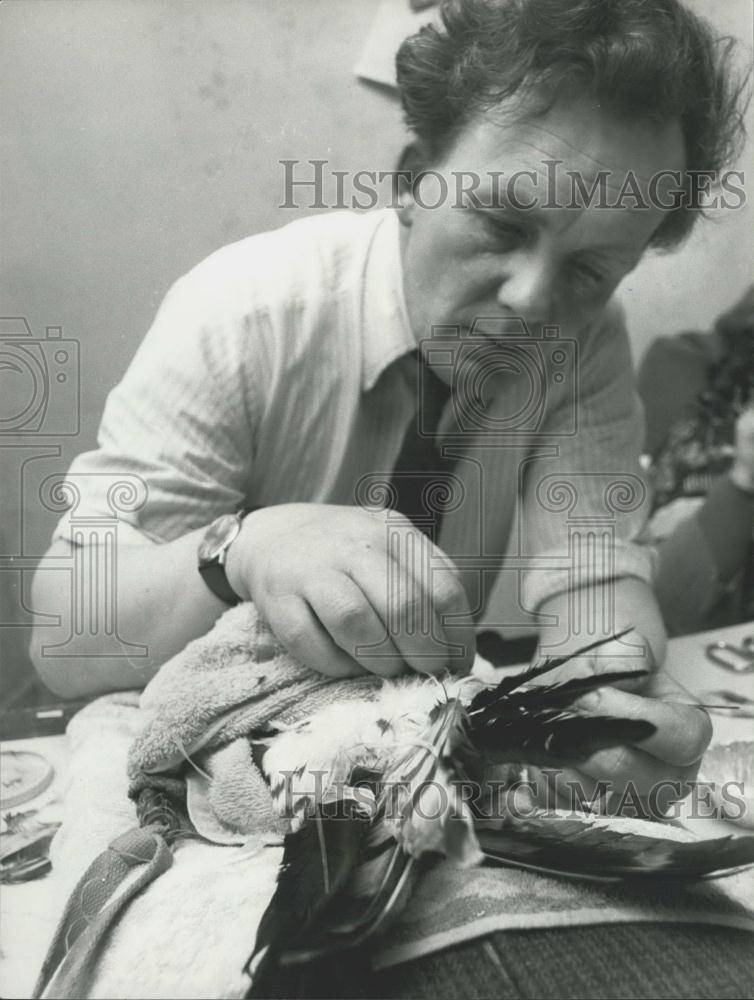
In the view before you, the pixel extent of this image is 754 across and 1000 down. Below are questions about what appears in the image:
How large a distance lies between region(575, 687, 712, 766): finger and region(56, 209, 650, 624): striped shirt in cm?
12

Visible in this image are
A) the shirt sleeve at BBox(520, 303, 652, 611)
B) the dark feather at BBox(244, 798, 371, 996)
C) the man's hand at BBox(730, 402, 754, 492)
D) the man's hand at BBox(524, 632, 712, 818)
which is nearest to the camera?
the dark feather at BBox(244, 798, 371, 996)

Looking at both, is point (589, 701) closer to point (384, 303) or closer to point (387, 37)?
point (384, 303)

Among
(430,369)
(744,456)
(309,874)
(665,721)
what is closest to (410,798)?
(309,874)

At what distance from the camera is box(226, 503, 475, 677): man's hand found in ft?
1.43

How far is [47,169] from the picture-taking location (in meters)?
0.49

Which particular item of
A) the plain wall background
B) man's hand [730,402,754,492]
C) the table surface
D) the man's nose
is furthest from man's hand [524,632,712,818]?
man's hand [730,402,754,492]

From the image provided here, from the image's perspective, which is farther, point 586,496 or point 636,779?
point 586,496

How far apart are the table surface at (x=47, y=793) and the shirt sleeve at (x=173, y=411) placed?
0.47 ft

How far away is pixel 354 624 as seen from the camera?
0.43 meters

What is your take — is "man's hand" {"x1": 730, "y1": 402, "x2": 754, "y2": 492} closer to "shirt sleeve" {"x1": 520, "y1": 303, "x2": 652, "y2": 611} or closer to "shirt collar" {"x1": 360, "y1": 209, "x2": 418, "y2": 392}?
"shirt sleeve" {"x1": 520, "y1": 303, "x2": 652, "y2": 611}

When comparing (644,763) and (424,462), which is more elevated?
(424,462)

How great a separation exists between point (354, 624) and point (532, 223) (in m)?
0.23

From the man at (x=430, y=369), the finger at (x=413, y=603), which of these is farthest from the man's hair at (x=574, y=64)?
the finger at (x=413, y=603)

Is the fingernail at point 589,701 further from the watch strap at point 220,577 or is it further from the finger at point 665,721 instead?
the watch strap at point 220,577
